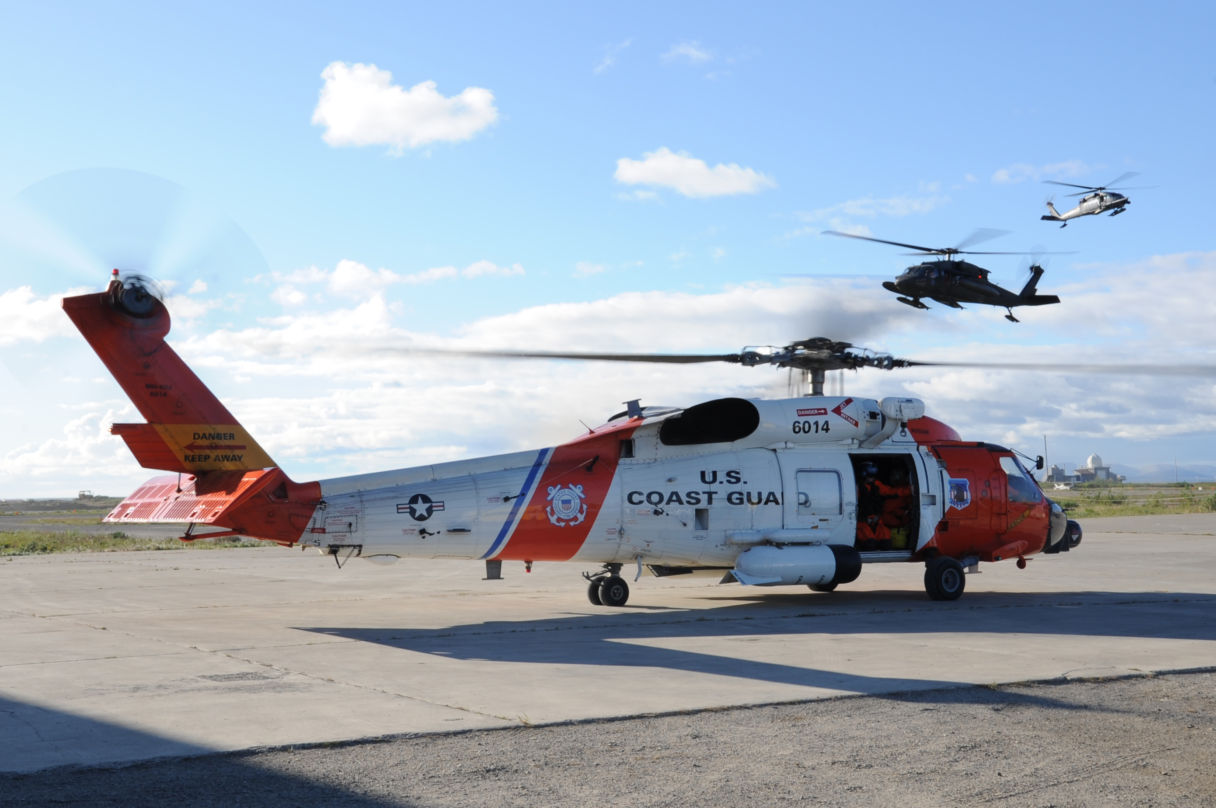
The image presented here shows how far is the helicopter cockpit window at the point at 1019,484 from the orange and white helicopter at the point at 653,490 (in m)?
0.04

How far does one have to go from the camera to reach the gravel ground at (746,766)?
637 cm

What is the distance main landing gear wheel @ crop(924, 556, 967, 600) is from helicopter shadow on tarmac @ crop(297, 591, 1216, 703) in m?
0.26

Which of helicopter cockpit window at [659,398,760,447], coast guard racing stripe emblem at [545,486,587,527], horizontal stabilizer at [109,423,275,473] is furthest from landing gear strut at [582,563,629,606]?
horizontal stabilizer at [109,423,275,473]

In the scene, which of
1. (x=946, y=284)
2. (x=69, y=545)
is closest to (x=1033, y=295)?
(x=946, y=284)

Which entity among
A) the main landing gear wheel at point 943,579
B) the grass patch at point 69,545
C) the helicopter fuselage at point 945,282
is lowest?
the grass patch at point 69,545

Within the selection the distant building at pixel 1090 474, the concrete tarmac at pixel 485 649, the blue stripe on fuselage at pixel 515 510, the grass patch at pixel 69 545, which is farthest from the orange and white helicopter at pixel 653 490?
the distant building at pixel 1090 474

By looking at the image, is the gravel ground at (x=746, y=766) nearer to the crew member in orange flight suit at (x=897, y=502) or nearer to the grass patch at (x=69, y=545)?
the crew member in orange flight suit at (x=897, y=502)

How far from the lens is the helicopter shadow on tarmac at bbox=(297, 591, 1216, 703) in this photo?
10.8 metres

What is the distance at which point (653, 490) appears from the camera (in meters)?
16.4

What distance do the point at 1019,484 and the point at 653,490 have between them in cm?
704

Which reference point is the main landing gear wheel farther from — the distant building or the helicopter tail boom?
the distant building

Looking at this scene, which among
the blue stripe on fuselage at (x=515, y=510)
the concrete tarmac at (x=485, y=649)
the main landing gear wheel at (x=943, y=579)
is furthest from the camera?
the main landing gear wheel at (x=943, y=579)

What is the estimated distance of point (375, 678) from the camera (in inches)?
407

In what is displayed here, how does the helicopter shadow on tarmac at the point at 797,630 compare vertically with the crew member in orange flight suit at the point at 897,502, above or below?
below
